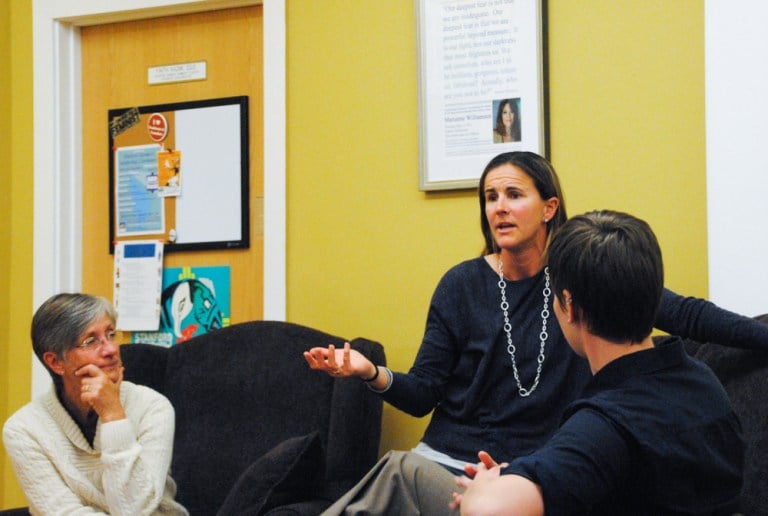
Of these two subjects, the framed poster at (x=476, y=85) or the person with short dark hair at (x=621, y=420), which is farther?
the framed poster at (x=476, y=85)

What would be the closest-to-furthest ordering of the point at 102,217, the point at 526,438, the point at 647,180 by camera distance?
the point at 526,438 < the point at 647,180 < the point at 102,217

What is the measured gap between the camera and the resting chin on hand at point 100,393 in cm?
240


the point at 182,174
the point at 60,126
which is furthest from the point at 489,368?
the point at 60,126

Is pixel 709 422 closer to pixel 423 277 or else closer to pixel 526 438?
pixel 526 438

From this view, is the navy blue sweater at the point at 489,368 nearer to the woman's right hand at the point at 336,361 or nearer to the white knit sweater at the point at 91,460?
the woman's right hand at the point at 336,361

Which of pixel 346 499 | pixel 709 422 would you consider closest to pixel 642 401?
pixel 709 422

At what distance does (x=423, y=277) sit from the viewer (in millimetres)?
3111

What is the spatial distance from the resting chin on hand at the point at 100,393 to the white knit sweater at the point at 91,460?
0.03 metres

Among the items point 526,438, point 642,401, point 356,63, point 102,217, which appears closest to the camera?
point 642,401

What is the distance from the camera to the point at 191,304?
3.50m

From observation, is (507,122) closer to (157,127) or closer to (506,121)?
(506,121)

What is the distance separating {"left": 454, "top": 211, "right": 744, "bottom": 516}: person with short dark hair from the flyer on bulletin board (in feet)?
6.90

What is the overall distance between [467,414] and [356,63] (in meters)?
1.35

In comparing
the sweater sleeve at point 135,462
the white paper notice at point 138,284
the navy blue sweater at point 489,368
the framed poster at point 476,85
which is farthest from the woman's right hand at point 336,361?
the white paper notice at point 138,284
